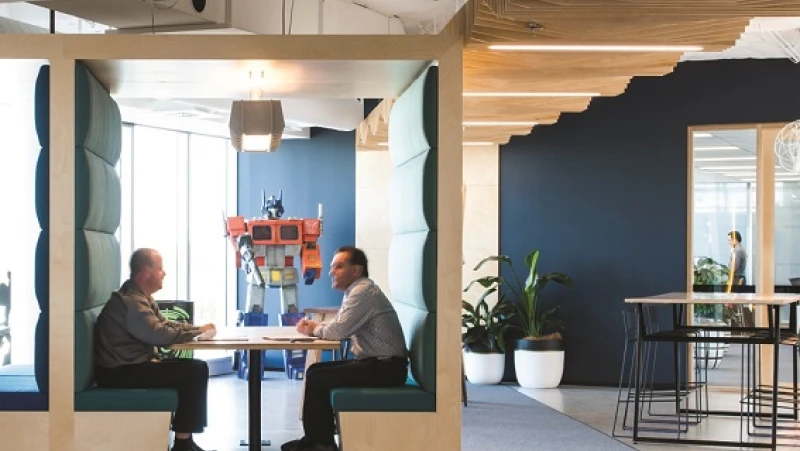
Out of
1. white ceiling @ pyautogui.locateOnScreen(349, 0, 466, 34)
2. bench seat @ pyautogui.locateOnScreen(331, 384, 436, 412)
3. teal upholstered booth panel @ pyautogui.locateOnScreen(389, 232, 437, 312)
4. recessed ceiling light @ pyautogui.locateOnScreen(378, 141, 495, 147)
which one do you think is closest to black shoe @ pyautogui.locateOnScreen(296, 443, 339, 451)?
bench seat @ pyautogui.locateOnScreen(331, 384, 436, 412)

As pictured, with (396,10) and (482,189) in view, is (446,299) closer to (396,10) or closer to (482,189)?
(396,10)

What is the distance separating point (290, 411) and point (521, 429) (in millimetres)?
2117

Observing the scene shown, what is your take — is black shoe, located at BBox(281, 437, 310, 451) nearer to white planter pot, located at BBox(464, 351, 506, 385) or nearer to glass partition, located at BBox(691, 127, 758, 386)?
white planter pot, located at BBox(464, 351, 506, 385)

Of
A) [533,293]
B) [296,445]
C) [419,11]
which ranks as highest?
[419,11]

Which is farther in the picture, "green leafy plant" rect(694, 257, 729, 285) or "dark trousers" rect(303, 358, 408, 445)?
"green leafy plant" rect(694, 257, 729, 285)

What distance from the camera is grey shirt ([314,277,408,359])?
6910 millimetres

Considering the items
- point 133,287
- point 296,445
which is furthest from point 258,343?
point 133,287

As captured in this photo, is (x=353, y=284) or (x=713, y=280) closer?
(x=353, y=284)

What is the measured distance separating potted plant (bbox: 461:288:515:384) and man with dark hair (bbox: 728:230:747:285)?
2.29 m

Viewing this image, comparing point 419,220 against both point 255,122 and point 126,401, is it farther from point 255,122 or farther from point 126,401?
point 126,401

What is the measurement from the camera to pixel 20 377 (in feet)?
23.3

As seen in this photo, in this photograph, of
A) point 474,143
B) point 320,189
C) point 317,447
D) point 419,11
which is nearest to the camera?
point 317,447

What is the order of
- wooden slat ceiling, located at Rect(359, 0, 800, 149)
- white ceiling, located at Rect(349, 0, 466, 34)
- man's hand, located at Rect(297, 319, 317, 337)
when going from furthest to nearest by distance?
white ceiling, located at Rect(349, 0, 466, 34)
man's hand, located at Rect(297, 319, 317, 337)
wooden slat ceiling, located at Rect(359, 0, 800, 149)

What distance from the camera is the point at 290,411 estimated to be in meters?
10.4
